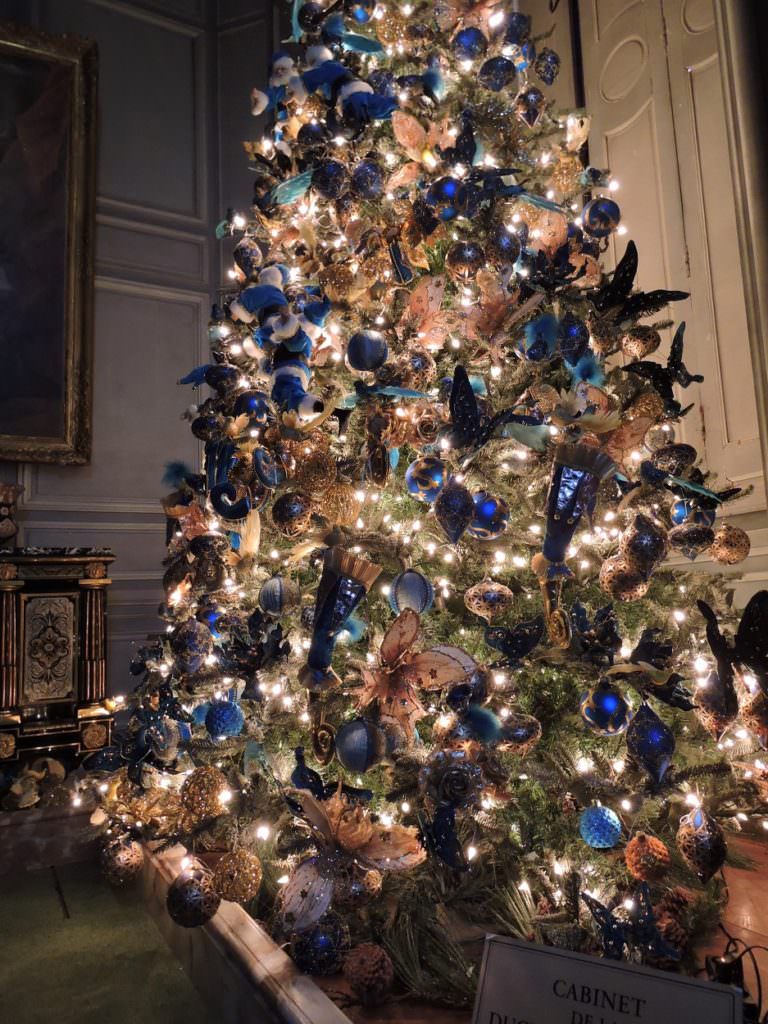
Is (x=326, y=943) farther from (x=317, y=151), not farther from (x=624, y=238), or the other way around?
(x=624, y=238)

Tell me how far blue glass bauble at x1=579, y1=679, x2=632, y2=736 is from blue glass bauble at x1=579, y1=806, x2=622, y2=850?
10 cm

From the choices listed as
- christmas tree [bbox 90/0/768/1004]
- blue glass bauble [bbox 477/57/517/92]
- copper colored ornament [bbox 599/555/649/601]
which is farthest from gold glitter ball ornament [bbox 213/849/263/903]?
blue glass bauble [bbox 477/57/517/92]

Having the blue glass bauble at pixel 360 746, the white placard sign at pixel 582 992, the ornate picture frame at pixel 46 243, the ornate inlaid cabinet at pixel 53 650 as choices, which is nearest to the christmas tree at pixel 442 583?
the blue glass bauble at pixel 360 746

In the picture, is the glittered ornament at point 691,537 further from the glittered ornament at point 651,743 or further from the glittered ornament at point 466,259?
the glittered ornament at point 466,259

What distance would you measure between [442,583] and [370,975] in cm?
55

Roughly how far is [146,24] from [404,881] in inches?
149

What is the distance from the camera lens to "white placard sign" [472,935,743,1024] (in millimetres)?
640

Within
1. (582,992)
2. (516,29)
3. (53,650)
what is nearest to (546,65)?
(516,29)

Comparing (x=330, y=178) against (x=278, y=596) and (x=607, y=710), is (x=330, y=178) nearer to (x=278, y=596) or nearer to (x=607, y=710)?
(x=278, y=596)

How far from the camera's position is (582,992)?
2.24 feet

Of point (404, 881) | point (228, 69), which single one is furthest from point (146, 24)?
point (404, 881)

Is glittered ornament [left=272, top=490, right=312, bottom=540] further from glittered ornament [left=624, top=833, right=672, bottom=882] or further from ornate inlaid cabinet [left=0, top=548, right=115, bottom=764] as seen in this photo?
ornate inlaid cabinet [left=0, top=548, right=115, bottom=764]

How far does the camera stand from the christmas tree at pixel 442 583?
0.89 m

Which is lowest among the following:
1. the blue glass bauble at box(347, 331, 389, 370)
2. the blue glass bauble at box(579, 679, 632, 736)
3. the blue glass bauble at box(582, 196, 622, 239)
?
the blue glass bauble at box(579, 679, 632, 736)
